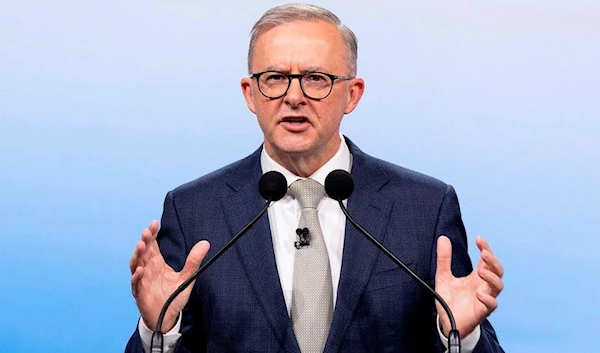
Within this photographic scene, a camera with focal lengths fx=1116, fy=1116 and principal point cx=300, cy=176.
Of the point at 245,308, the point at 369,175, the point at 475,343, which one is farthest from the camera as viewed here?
the point at 369,175

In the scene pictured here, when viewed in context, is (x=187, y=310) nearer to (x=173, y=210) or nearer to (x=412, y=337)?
(x=173, y=210)

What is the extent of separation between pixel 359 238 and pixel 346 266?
0.08 metres

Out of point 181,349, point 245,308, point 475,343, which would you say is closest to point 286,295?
point 245,308

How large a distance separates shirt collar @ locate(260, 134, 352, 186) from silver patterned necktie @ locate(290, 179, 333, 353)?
130 millimetres

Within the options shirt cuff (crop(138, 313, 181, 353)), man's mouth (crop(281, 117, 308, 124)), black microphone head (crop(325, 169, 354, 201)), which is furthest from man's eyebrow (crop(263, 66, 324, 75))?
shirt cuff (crop(138, 313, 181, 353))

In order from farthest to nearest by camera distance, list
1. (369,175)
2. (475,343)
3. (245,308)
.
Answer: (369,175) → (245,308) → (475,343)

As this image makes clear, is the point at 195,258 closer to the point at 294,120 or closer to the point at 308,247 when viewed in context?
the point at 308,247

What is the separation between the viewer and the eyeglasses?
8.36 feet

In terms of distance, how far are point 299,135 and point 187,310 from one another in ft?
1.57

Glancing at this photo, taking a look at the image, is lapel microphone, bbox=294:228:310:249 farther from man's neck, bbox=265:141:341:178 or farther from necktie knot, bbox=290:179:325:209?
man's neck, bbox=265:141:341:178

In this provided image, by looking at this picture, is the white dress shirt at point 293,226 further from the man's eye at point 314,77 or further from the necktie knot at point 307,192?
the man's eye at point 314,77

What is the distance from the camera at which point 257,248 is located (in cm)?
256

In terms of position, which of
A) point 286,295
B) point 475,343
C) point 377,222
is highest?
point 377,222

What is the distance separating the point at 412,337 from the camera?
2.52m
